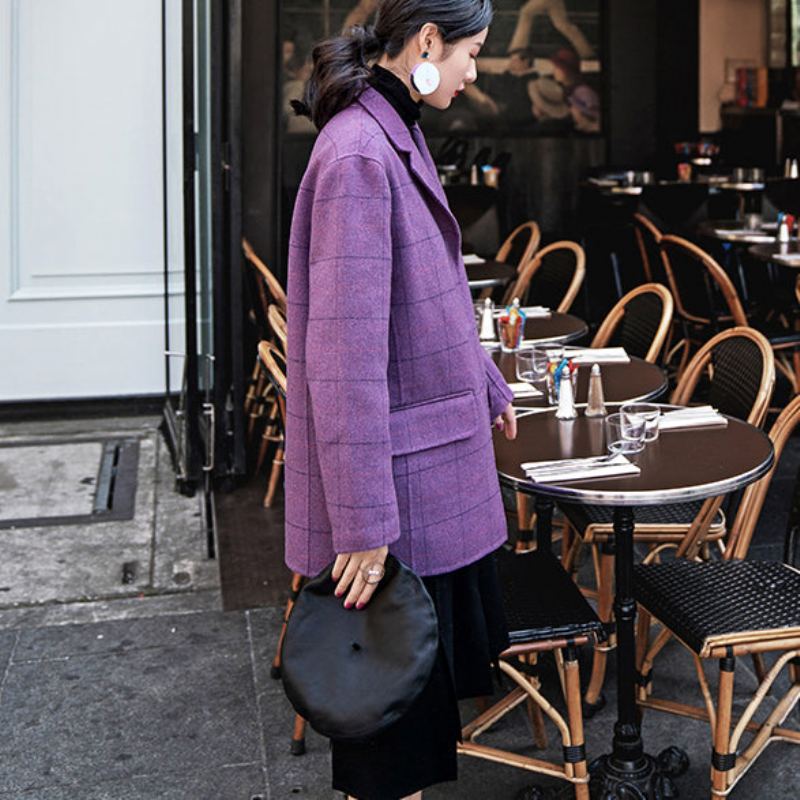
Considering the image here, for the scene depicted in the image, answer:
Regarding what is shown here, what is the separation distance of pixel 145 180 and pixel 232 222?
152 cm

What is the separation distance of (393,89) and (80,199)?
4475mm

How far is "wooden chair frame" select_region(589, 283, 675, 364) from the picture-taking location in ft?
13.0

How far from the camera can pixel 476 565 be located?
2215mm

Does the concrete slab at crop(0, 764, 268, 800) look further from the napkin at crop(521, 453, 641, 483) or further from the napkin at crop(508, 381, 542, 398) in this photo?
the napkin at crop(508, 381, 542, 398)

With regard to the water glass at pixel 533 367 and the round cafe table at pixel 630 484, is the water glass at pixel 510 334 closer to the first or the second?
the water glass at pixel 533 367

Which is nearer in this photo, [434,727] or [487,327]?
[434,727]

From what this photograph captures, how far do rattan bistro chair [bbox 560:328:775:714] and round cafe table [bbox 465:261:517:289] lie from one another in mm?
2074

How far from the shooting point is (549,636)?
2650 mm

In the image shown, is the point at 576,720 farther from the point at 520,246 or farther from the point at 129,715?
the point at 520,246

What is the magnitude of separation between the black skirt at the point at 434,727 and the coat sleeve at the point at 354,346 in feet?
0.81

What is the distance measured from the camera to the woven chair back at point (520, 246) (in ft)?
21.3

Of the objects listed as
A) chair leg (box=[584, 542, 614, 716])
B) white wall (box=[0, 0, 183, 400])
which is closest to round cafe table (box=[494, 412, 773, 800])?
chair leg (box=[584, 542, 614, 716])

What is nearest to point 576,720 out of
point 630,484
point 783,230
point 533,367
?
point 630,484

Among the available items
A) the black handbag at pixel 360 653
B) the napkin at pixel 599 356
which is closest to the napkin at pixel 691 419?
the napkin at pixel 599 356
